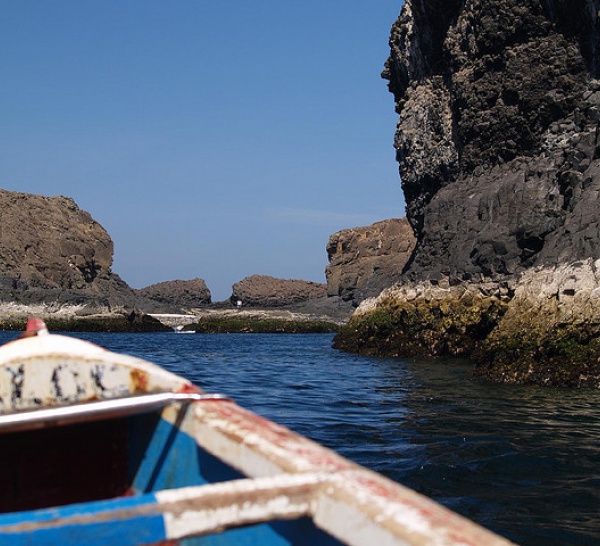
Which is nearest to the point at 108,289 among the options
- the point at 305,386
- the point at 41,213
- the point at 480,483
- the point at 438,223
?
the point at 41,213

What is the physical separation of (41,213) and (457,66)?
81572 mm

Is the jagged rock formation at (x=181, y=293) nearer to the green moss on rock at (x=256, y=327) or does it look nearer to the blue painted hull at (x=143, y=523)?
the green moss on rock at (x=256, y=327)

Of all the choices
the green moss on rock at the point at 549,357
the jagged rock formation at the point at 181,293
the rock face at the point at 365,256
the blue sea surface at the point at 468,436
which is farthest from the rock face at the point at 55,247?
the green moss on rock at the point at 549,357

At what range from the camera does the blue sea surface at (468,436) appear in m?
5.58

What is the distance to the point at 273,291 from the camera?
122m

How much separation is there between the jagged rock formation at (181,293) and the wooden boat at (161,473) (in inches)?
4468

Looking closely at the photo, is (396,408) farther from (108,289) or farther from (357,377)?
(108,289)

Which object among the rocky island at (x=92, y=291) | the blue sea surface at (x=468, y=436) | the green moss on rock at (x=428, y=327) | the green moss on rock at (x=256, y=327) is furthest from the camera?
the rocky island at (x=92, y=291)

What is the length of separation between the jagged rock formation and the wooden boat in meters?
113

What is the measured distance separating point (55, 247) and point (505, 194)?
7950 centimetres

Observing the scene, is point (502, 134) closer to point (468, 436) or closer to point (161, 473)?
point (468, 436)

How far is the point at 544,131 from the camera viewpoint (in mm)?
25391

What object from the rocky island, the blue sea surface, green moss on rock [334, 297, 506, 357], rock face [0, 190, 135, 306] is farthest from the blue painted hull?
rock face [0, 190, 135, 306]

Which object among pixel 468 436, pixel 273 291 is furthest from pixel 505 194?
pixel 273 291
